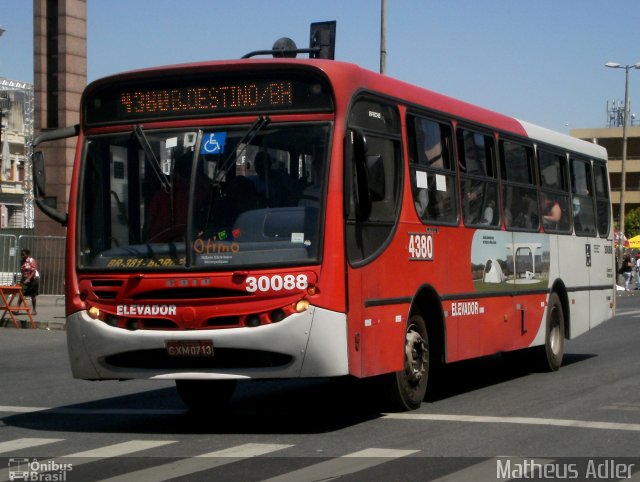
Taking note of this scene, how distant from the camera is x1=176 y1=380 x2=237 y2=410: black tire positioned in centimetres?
1248

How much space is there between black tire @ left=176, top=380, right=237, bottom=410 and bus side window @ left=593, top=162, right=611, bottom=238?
849 cm

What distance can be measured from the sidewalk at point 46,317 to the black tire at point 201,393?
16.4m

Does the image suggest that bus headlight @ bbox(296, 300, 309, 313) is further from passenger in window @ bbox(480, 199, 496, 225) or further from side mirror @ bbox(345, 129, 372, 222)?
passenger in window @ bbox(480, 199, 496, 225)

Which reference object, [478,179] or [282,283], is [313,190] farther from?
[478,179]

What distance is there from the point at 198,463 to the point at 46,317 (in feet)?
75.1

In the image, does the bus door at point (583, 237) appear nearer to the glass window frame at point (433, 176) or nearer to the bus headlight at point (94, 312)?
the glass window frame at point (433, 176)

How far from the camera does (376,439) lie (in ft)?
33.2

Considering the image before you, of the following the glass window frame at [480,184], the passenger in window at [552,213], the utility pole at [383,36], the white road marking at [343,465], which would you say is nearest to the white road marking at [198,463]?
the white road marking at [343,465]

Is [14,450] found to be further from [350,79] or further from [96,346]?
Answer: [350,79]

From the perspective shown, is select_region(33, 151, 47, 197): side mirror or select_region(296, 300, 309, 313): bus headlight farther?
select_region(33, 151, 47, 197): side mirror

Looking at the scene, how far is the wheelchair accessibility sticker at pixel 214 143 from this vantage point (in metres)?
10.6

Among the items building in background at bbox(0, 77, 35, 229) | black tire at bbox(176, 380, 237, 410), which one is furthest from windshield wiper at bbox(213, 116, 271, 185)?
building in background at bbox(0, 77, 35, 229)

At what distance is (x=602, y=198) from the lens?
19.5 m

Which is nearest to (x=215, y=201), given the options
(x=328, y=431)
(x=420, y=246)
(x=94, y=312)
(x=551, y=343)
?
(x=94, y=312)
